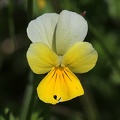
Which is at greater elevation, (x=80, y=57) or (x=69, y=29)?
(x=69, y=29)

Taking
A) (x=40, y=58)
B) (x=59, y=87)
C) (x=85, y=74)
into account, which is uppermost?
(x=40, y=58)

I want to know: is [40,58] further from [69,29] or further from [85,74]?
[85,74]

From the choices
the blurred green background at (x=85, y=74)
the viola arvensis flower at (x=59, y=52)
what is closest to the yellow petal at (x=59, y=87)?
the viola arvensis flower at (x=59, y=52)

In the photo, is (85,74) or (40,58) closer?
(40,58)

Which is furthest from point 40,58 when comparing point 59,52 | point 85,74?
point 85,74

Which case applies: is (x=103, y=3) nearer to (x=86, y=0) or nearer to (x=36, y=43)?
(x=86, y=0)

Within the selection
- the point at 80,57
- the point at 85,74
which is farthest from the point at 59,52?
the point at 85,74
